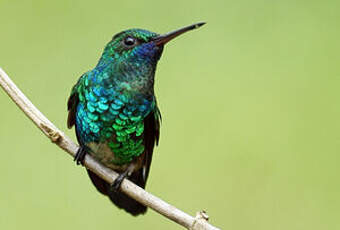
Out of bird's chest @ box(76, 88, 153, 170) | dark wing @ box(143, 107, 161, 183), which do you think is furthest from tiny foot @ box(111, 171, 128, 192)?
dark wing @ box(143, 107, 161, 183)

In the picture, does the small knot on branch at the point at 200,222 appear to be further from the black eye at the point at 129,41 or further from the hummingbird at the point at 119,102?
the black eye at the point at 129,41

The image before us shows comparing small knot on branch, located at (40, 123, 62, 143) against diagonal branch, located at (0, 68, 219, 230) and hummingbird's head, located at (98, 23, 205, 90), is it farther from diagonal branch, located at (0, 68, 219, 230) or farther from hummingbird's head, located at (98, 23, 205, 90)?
hummingbird's head, located at (98, 23, 205, 90)

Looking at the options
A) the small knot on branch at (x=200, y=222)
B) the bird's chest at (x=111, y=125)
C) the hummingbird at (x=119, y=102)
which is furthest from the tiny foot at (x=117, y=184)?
the small knot on branch at (x=200, y=222)

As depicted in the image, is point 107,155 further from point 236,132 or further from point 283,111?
point 283,111

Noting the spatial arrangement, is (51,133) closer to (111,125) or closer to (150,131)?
(111,125)

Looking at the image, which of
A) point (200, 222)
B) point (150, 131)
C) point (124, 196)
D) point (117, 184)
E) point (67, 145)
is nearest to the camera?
point (200, 222)

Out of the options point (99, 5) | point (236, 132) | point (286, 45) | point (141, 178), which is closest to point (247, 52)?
point (286, 45)

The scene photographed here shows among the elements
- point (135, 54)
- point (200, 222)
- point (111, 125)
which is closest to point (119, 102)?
point (111, 125)
